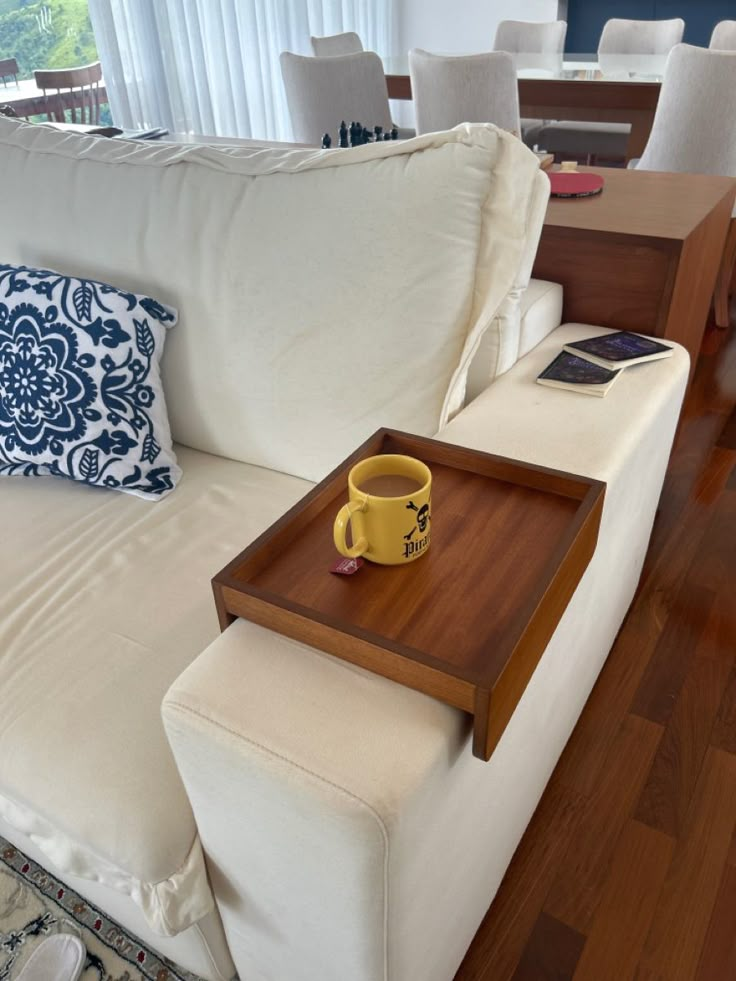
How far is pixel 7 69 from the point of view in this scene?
3090mm

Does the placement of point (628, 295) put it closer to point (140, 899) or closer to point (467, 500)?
point (467, 500)

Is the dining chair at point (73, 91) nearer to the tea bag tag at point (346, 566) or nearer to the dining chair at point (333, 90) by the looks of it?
the dining chair at point (333, 90)

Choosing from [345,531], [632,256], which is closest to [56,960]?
[345,531]

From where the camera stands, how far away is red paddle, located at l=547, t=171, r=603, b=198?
1488 millimetres

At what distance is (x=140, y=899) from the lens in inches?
30.1

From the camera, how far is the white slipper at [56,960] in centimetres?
99

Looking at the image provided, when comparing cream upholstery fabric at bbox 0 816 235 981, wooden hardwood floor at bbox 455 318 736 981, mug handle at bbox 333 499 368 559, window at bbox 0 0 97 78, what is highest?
window at bbox 0 0 97 78

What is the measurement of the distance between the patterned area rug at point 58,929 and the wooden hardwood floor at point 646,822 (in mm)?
449

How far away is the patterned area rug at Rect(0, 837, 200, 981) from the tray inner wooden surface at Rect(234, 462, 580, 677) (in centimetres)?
66

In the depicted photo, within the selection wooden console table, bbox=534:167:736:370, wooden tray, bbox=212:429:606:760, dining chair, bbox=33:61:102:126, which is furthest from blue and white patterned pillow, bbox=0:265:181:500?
dining chair, bbox=33:61:102:126

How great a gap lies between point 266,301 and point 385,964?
86cm

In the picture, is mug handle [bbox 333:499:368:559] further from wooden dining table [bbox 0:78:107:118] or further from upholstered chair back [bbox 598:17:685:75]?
upholstered chair back [bbox 598:17:685:75]

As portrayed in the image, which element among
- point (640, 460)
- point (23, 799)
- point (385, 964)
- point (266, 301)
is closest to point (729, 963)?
point (385, 964)

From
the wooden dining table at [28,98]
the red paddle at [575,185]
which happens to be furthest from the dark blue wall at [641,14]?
the red paddle at [575,185]
